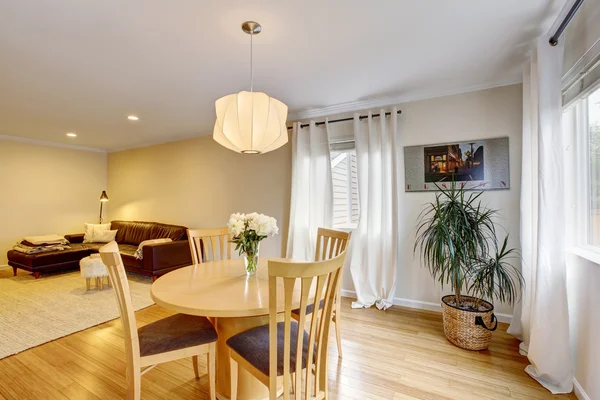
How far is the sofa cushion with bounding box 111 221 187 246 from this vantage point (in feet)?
15.8

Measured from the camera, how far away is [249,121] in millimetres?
1851

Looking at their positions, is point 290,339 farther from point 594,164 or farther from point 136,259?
point 136,259

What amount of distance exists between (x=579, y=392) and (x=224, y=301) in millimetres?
2283

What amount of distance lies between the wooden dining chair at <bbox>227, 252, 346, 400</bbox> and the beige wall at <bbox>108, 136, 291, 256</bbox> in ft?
8.51

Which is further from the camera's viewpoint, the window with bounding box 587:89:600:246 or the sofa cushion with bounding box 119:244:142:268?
the sofa cushion with bounding box 119:244:142:268

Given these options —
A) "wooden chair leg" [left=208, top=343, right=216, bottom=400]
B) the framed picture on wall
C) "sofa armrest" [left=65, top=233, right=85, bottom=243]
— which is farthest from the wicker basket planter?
"sofa armrest" [left=65, top=233, right=85, bottom=243]

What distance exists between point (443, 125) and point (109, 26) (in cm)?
318

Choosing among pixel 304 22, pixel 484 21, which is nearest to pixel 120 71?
pixel 304 22

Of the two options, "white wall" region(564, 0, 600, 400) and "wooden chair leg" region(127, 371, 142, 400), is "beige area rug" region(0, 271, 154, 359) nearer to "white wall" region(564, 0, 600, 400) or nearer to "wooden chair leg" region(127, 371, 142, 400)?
"wooden chair leg" region(127, 371, 142, 400)

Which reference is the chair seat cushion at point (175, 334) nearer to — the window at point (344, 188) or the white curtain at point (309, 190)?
the white curtain at point (309, 190)

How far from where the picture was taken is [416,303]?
3.20 metres

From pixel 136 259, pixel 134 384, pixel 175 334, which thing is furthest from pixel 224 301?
pixel 136 259

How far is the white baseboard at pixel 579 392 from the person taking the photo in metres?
1.67

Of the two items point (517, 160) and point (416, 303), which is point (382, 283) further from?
point (517, 160)
